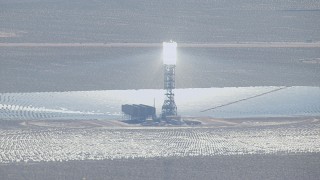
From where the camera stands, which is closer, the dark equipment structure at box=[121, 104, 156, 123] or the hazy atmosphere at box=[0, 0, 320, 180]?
the hazy atmosphere at box=[0, 0, 320, 180]

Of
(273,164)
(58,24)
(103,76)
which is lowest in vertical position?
(273,164)

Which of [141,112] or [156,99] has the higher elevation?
[156,99]

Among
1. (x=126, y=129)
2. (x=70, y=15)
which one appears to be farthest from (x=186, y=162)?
(x=70, y=15)

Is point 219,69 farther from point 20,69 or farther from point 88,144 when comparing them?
point 88,144

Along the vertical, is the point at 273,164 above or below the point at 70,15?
below

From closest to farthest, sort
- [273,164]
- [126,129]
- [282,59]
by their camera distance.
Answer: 1. [273,164]
2. [126,129]
3. [282,59]

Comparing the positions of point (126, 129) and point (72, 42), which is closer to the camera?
point (126, 129)

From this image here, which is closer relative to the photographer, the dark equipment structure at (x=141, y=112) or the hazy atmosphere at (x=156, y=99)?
the hazy atmosphere at (x=156, y=99)

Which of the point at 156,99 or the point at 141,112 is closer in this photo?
the point at 141,112
